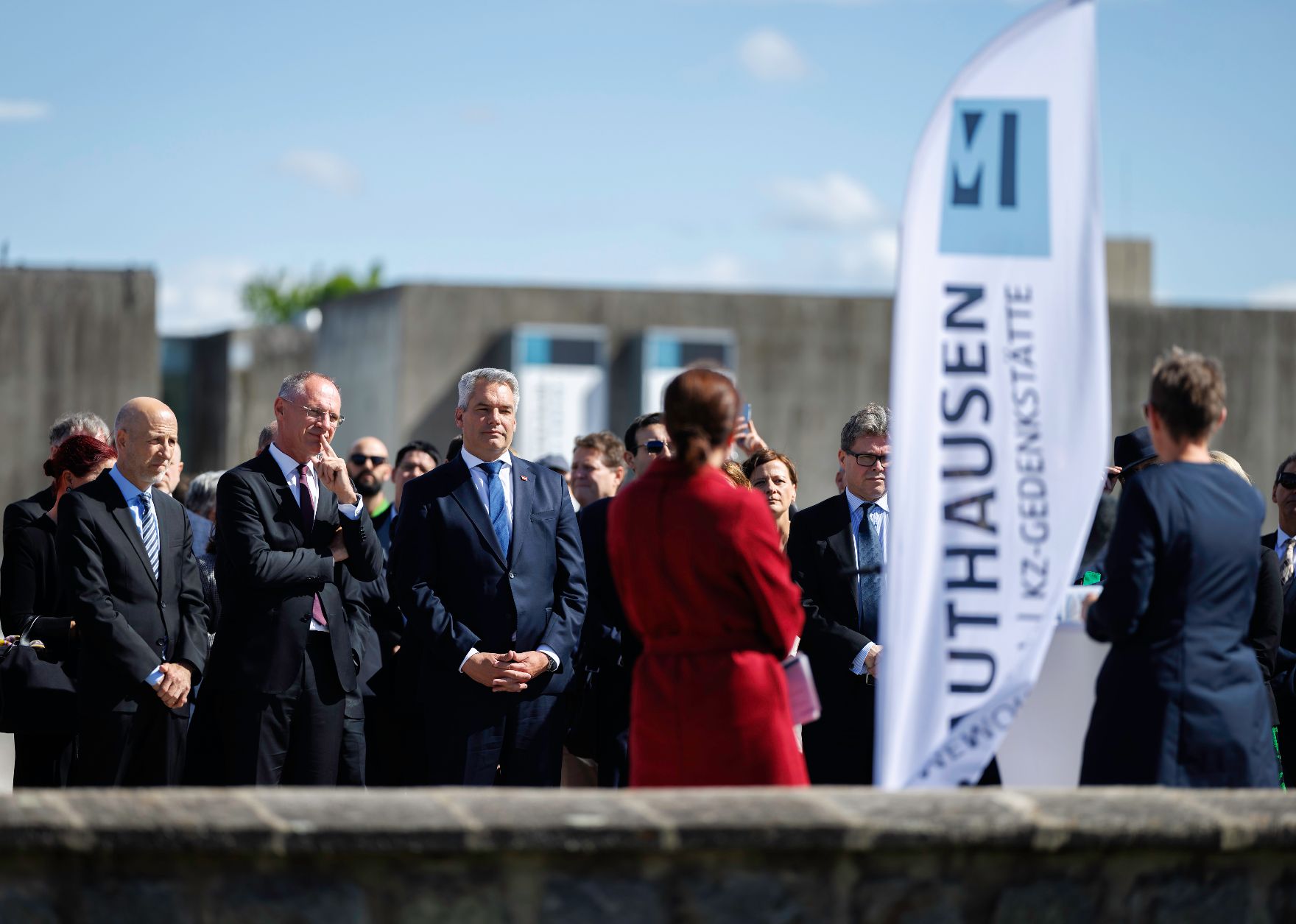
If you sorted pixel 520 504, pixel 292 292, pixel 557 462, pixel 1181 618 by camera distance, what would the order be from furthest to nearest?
pixel 292 292
pixel 557 462
pixel 520 504
pixel 1181 618

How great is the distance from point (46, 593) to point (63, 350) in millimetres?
17958

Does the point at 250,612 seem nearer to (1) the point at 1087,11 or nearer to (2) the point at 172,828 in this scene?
(2) the point at 172,828

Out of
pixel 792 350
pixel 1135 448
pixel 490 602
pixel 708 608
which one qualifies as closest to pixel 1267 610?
pixel 1135 448

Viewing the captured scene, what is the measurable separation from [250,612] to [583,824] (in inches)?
105

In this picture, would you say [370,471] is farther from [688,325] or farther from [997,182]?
[688,325]

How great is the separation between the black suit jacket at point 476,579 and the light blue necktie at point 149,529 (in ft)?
3.11

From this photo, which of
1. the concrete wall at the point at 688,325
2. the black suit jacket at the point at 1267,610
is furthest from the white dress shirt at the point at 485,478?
the concrete wall at the point at 688,325

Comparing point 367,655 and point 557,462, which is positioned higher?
point 557,462

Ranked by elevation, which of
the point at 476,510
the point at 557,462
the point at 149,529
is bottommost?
the point at 149,529

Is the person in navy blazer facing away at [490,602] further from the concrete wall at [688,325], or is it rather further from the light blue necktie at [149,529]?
the concrete wall at [688,325]

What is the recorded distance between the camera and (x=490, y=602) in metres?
6.05

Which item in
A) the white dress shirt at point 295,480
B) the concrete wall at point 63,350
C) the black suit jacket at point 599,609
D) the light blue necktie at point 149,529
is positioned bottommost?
the black suit jacket at point 599,609

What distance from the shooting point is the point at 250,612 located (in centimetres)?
591

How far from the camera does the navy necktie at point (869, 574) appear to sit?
6.24 meters
